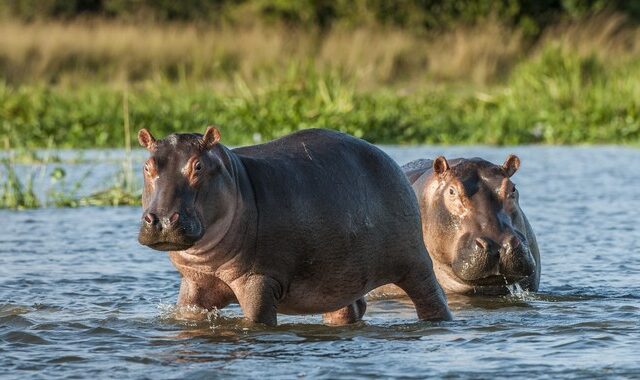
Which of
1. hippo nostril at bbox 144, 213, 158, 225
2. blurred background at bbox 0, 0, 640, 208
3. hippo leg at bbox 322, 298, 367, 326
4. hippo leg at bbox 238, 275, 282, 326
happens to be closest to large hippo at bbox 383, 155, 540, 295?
hippo leg at bbox 322, 298, 367, 326

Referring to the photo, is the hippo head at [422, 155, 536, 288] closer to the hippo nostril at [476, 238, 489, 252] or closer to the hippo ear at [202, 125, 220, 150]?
the hippo nostril at [476, 238, 489, 252]

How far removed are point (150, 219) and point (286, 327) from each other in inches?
49.1

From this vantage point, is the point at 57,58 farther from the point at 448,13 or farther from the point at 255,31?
the point at 448,13

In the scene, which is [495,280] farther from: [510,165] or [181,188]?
[181,188]

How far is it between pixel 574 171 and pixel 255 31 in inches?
495

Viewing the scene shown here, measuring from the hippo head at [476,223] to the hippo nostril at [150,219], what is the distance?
195cm

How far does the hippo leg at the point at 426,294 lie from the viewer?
5.38 meters

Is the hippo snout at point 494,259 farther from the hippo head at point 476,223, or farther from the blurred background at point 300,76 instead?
the blurred background at point 300,76

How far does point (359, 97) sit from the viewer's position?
1612 cm

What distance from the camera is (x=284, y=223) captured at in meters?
4.96

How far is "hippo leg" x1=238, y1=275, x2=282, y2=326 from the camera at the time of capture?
16.1 feet

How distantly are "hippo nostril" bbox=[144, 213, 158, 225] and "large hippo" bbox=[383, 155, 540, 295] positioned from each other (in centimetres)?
195

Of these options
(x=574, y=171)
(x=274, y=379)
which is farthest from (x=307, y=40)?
(x=274, y=379)

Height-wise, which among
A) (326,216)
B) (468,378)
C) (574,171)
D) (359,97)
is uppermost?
(359,97)
